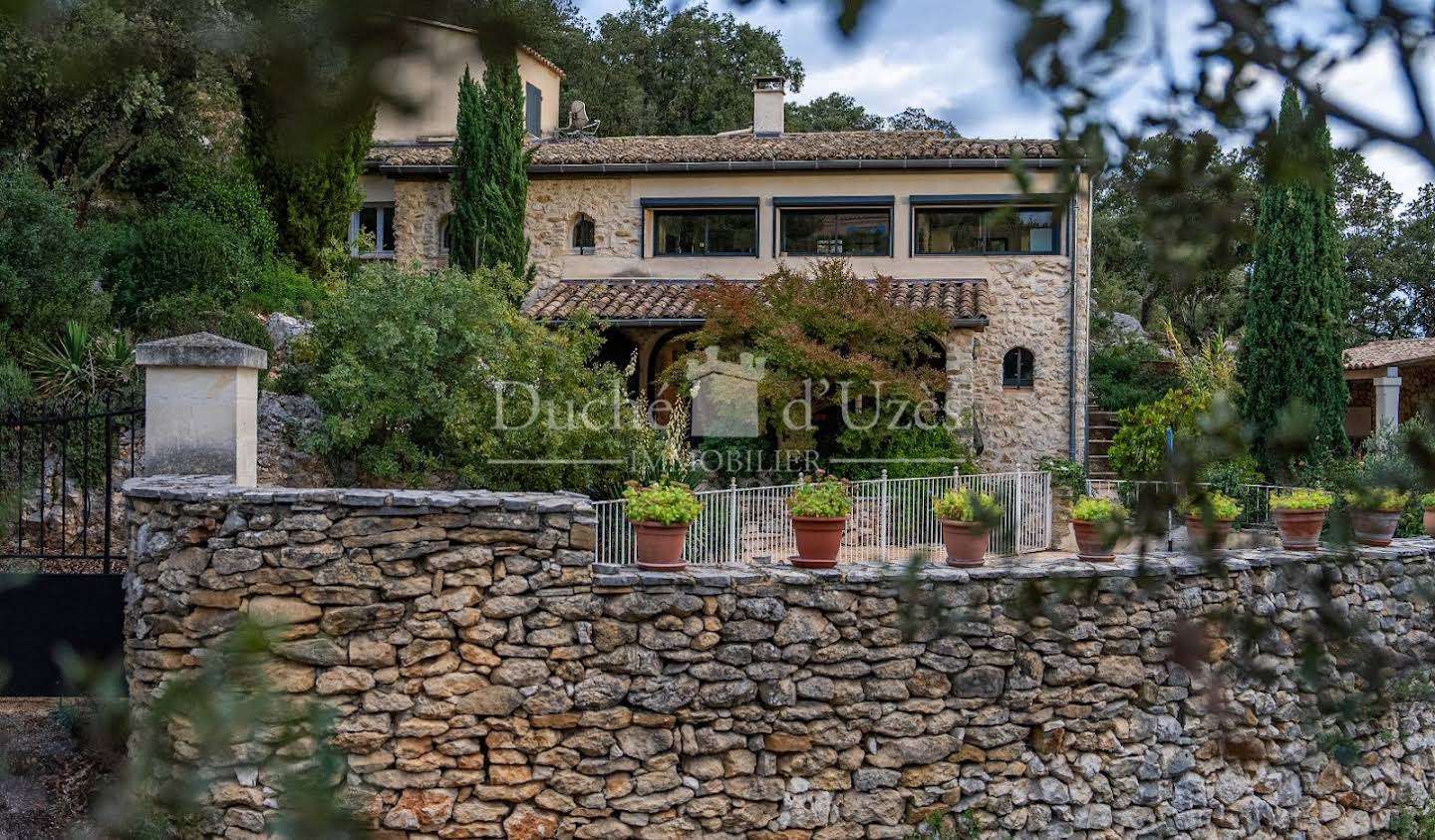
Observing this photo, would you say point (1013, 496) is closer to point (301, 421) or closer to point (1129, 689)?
point (1129, 689)

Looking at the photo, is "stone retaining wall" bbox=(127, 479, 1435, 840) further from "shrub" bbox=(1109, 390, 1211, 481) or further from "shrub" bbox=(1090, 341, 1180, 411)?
"shrub" bbox=(1090, 341, 1180, 411)

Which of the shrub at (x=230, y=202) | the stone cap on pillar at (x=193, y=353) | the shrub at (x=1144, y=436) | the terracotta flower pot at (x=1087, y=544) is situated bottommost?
the terracotta flower pot at (x=1087, y=544)

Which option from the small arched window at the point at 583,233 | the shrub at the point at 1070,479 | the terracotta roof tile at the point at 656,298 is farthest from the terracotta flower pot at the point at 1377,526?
the small arched window at the point at 583,233

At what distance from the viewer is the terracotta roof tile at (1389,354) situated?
778 inches

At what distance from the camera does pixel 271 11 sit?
1.32m

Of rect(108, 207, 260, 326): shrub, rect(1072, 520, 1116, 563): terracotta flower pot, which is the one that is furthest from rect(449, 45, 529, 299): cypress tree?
rect(1072, 520, 1116, 563): terracotta flower pot

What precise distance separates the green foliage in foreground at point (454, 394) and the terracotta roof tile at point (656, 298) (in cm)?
398

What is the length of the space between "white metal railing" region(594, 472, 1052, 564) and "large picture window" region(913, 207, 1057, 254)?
655 centimetres

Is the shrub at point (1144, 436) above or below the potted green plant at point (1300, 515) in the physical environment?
above

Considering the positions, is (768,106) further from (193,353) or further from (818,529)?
(193,353)

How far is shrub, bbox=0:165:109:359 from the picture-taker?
11.6 m

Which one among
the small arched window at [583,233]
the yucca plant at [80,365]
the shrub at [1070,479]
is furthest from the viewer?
the small arched window at [583,233]

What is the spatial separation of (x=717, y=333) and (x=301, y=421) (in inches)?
199

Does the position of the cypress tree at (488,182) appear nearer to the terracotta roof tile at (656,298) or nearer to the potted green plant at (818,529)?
the terracotta roof tile at (656,298)
